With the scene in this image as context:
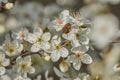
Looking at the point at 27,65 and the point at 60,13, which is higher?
the point at 60,13

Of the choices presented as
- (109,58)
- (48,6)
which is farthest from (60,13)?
(109,58)

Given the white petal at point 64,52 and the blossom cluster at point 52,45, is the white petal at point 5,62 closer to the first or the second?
the blossom cluster at point 52,45

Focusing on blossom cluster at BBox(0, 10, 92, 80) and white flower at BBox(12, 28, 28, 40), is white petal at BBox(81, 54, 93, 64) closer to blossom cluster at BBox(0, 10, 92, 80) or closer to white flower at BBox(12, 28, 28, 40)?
blossom cluster at BBox(0, 10, 92, 80)

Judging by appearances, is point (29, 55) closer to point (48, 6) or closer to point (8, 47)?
point (8, 47)

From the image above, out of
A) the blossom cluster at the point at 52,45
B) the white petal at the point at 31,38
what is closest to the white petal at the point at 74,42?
the blossom cluster at the point at 52,45

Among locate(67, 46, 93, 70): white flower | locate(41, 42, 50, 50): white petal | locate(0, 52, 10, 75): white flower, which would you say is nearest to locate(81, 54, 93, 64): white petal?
locate(67, 46, 93, 70): white flower

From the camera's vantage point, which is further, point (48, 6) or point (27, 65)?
point (48, 6)

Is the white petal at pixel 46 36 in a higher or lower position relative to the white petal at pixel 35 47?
higher

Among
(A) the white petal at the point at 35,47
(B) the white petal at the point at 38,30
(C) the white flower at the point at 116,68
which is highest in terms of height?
(B) the white petal at the point at 38,30
